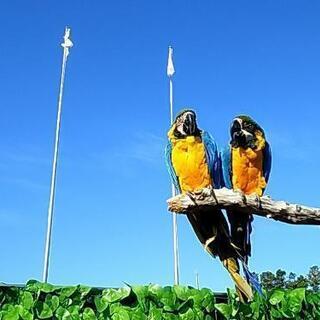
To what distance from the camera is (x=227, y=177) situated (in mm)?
5441

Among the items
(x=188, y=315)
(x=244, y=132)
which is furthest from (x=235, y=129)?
(x=188, y=315)

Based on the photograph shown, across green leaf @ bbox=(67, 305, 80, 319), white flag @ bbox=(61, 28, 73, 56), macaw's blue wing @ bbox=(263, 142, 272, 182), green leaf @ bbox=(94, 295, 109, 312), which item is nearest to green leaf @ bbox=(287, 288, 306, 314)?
macaw's blue wing @ bbox=(263, 142, 272, 182)

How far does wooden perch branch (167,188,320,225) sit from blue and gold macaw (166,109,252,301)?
13 centimetres

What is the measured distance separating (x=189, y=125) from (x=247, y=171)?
2.34 ft

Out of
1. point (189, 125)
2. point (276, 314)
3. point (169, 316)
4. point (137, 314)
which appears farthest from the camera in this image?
point (189, 125)

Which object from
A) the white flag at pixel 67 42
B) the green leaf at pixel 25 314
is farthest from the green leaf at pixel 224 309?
the white flag at pixel 67 42

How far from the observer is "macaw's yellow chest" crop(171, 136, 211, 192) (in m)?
5.32

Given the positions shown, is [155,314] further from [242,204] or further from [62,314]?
[242,204]

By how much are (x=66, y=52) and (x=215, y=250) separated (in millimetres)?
9385

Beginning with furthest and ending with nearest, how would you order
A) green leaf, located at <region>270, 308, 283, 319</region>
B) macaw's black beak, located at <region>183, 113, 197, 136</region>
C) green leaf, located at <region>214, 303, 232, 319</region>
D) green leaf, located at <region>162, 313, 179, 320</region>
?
macaw's black beak, located at <region>183, 113, 197, 136</region>, green leaf, located at <region>270, 308, 283, 319</region>, green leaf, located at <region>214, 303, 232, 319</region>, green leaf, located at <region>162, 313, 179, 320</region>

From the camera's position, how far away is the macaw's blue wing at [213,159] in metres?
5.39

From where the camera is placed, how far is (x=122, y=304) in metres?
4.23

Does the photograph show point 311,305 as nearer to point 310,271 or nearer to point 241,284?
point 241,284

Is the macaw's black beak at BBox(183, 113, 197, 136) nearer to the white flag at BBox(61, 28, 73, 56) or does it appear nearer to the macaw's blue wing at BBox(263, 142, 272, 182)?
the macaw's blue wing at BBox(263, 142, 272, 182)
